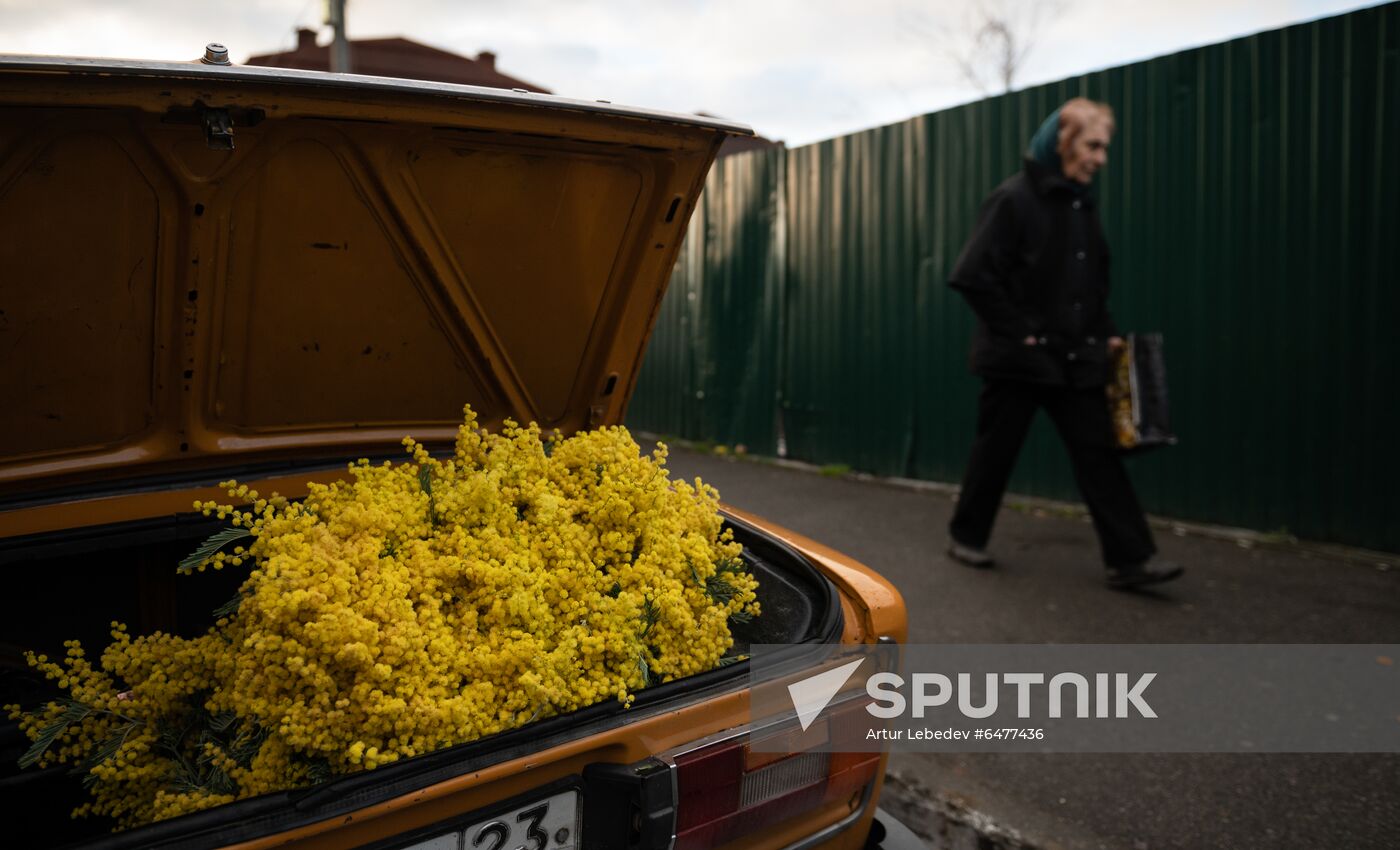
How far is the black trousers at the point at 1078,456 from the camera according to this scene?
394 cm

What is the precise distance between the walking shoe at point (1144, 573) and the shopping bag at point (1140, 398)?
1.80 ft

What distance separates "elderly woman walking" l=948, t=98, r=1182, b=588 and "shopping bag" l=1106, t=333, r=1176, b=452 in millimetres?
59

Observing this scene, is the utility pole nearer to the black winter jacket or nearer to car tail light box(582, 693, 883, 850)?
the black winter jacket

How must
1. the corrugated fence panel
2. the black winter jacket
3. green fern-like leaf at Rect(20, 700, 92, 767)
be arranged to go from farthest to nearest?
the corrugated fence panel → the black winter jacket → green fern-like leaf at Rect(20, 700, 92, 767)

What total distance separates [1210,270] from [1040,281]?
1.50 metres

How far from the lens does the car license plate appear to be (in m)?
1.16

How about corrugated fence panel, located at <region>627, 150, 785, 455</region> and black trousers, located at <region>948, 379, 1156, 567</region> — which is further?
corrugated fence panel, located at <region>627, 150, 785, 455</region>

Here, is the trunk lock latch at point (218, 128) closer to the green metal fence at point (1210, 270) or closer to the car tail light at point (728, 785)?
the car tail light at point (728, 785)

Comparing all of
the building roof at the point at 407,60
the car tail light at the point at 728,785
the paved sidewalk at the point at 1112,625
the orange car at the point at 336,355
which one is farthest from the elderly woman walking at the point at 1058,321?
the building roof at the point at 407,60

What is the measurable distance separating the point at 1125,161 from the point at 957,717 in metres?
3.72

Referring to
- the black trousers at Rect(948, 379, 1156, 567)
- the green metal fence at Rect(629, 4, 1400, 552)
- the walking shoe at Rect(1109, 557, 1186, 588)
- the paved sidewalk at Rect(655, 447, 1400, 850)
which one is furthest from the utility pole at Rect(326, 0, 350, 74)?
the walking shoe at Rect(1109, 557, 1186, 588)

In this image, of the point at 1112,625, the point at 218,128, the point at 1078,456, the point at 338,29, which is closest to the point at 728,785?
the point at 218,128

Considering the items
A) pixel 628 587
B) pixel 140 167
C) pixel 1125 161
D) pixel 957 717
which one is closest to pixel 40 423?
pixel 140 167

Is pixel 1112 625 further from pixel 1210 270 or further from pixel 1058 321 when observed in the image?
pixel 1210 270
